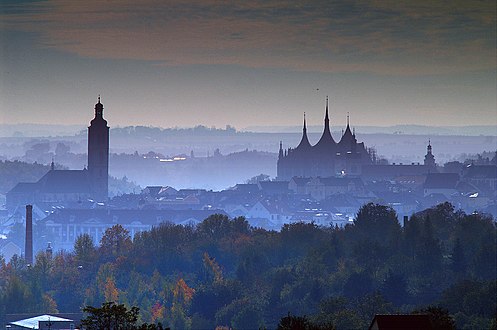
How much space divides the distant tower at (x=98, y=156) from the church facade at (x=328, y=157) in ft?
45.0

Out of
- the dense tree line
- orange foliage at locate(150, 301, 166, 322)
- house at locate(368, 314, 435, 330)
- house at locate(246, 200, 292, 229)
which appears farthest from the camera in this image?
house at locate(246, 200, 292, 229)

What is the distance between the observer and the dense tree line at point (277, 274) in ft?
122

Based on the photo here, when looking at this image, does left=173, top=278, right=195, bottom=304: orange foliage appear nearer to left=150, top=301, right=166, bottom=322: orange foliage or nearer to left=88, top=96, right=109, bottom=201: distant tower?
left=150, top=301, right=166, bottom=322: orange foliage

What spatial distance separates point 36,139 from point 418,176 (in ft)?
79.5

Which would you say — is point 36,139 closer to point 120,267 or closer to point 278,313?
point 120,267

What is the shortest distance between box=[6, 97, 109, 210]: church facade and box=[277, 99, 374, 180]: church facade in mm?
13957

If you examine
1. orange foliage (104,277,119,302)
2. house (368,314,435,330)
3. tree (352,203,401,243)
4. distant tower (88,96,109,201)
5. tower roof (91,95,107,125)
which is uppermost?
tower roof (91,95,107,125)

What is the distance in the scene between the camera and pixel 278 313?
3931 centimetres

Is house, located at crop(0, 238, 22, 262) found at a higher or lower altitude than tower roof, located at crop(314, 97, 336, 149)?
lower

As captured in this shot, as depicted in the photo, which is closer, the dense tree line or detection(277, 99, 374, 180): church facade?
the dense tree line

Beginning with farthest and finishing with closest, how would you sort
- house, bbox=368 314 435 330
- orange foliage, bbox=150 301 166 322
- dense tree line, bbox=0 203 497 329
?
orange foliage, bbox=150 301 166 322
dense tree line, bbox=0 203 497 329
house, bbox=368 314 435 330

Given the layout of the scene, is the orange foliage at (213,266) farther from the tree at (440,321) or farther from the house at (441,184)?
the house at (441,184)

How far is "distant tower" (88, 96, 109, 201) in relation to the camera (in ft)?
296

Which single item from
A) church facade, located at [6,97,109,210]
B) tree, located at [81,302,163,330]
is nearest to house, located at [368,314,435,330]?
tree, located at [81,302,163,330]
